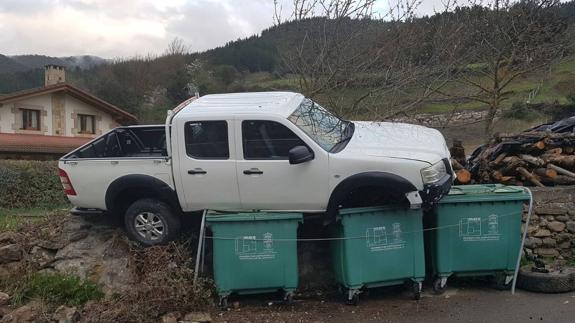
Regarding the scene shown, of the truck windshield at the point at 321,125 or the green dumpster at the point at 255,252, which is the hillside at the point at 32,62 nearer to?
the truck windshield at the point at 321,125

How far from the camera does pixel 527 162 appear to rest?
328 inches

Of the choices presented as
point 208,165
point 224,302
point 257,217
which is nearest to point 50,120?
point 208,165

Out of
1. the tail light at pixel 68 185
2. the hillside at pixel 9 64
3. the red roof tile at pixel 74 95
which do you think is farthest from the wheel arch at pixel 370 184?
the hillside at pixel 9 64

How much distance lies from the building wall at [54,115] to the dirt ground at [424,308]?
30.1 metres

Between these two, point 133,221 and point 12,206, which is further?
point 12,206

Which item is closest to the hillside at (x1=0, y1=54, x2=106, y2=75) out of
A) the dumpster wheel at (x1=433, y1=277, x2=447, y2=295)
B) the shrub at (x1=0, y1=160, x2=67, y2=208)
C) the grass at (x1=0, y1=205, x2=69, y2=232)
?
the shrub at (x1=0, y1=160, x2=67, y2=208)

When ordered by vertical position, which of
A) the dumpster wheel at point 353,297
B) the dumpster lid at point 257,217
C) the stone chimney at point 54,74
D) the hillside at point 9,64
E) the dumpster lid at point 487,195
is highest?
the hillside at point 9,64

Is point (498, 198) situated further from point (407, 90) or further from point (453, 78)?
point (453, 78)

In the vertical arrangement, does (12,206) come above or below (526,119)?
below

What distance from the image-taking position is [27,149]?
97.4ft

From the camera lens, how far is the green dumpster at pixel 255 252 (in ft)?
21.1

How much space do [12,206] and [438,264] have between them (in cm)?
1532

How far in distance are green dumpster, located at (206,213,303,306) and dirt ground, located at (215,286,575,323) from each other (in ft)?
0.95

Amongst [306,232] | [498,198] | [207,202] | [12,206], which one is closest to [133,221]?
[207,202]
